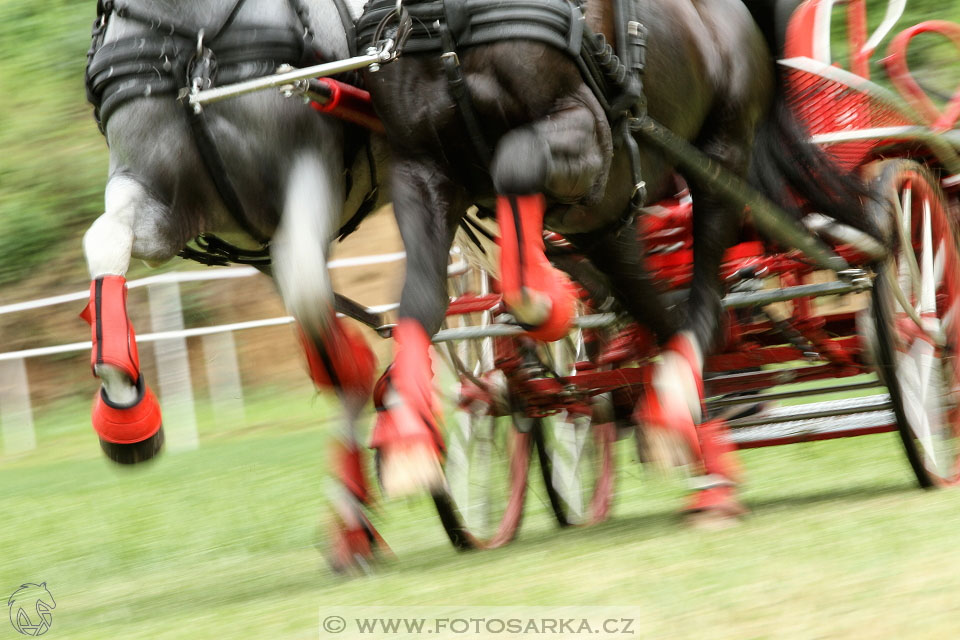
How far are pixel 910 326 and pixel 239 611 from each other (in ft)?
7.82

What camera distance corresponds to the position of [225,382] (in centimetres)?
927

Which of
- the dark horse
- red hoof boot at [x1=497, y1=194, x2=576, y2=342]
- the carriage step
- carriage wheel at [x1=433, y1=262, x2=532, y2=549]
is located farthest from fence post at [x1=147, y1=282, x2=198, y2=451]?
red hoof boot at [x1=497, y1=194, x2=576, y2=342]

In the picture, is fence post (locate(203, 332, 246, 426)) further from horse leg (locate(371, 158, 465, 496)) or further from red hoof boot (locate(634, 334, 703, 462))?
horse leg (locate(371, 158, 465, 496))

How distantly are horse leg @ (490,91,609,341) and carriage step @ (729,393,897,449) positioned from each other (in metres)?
1.41

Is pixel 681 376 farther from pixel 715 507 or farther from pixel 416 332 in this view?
pixel 416 332

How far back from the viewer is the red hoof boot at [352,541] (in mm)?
3732

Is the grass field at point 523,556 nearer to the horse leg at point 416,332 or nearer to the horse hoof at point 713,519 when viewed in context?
the horse hoof at point 713,519

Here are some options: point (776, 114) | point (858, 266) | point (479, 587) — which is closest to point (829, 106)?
point (776, 114)

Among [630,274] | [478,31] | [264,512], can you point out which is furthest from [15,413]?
[478,31]

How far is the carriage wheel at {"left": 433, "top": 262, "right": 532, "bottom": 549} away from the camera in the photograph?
15.3 ft

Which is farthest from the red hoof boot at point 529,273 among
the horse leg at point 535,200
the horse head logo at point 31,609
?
the horse head logo at point 31,609

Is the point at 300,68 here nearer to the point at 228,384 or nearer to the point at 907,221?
the point at 907,221

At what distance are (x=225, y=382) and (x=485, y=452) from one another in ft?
15.3

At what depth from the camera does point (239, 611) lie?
10.8 feet
